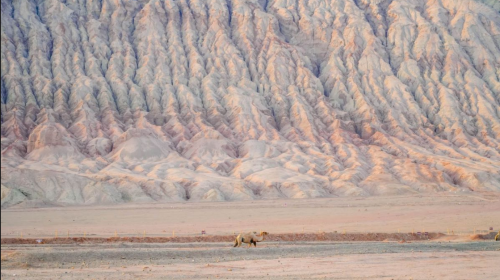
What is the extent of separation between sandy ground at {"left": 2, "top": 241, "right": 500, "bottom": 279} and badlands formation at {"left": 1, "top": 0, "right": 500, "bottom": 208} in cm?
5094

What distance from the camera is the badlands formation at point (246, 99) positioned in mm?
91688

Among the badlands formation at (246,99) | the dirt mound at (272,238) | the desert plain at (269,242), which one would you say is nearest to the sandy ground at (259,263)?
the desert plain at (269,242)

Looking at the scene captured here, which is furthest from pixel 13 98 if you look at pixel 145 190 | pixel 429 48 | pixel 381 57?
pixel 429 48

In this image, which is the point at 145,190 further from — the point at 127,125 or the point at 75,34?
the point at 75,34

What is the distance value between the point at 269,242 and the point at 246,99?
7948 cm

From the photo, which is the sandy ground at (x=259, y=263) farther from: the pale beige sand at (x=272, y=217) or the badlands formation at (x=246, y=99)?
the badlands formation at (x=246, y=99)

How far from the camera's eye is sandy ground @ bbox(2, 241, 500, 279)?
22.5 metres

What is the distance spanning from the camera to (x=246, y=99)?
386 ft

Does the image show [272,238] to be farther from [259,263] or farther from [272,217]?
[272,217]

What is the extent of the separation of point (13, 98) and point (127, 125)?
1962 cm

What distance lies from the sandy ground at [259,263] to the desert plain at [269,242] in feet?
0.14

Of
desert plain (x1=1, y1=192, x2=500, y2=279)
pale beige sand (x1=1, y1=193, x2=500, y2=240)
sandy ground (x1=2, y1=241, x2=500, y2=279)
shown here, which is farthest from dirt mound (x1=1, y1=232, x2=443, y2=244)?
sandy ground (x1=2, y1=241, x2=500, y2=279)

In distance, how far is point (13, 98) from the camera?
10950 centimetres

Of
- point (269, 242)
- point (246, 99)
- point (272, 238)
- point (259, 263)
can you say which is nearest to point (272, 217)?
point (272, 238)
